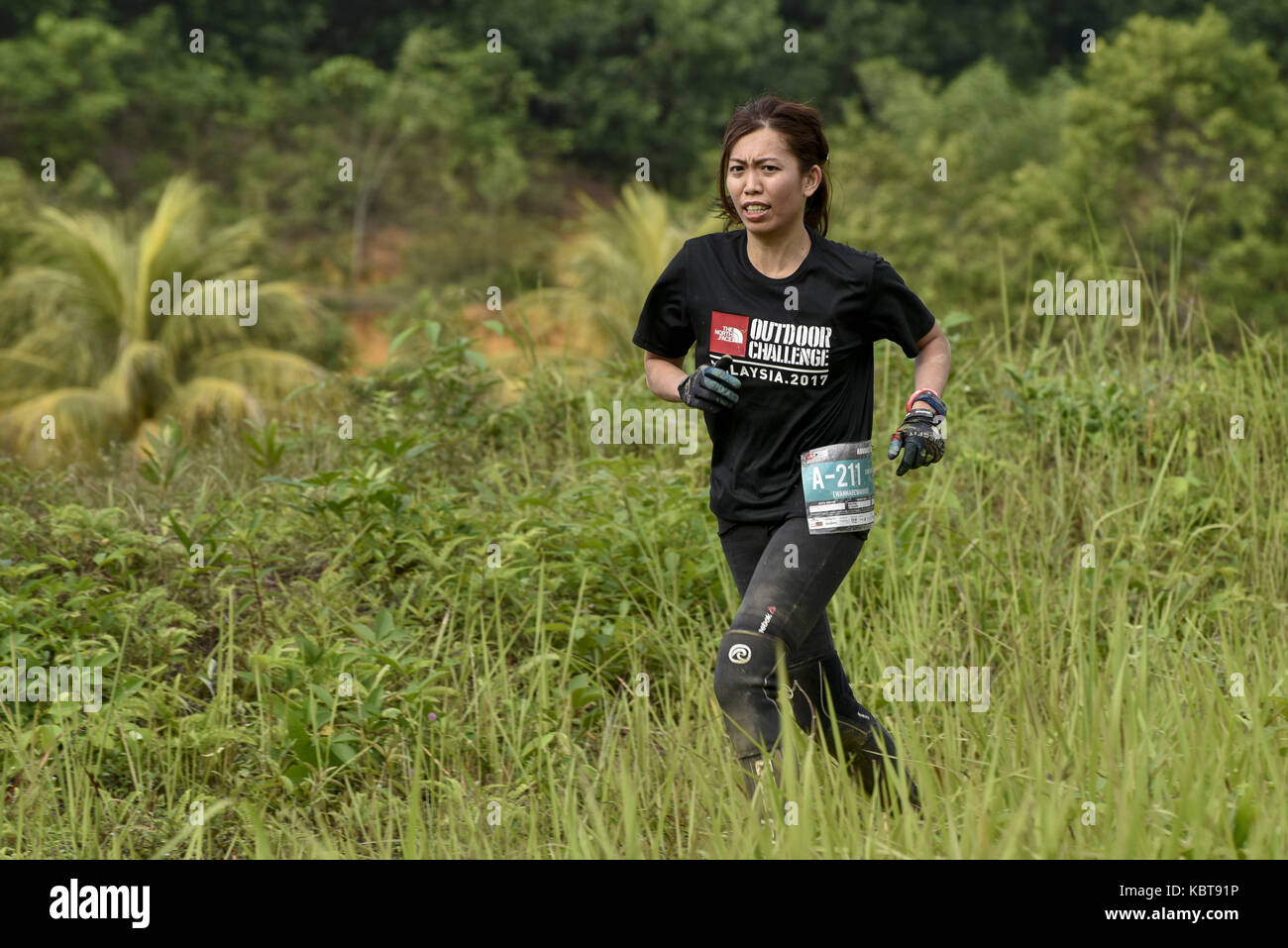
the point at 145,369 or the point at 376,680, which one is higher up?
the point at 145,369

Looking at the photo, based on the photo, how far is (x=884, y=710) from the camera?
12.9 ft

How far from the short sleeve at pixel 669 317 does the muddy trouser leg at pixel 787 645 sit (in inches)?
18.6

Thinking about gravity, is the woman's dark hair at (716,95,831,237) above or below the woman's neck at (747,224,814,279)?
above

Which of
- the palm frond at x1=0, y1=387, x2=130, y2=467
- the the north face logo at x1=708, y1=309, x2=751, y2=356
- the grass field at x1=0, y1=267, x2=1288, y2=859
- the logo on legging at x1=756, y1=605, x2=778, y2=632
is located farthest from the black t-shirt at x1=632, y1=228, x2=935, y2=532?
the palm frond at x1=0, y1=387, x2=130, y2=467

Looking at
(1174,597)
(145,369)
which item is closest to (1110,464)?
(1174,597)

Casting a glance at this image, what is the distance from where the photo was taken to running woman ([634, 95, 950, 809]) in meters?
3.01

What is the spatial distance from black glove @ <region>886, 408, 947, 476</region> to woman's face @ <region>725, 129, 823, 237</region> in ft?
1.86

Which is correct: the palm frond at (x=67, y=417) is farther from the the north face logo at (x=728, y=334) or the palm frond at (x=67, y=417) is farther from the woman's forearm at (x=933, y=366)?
the woman's forearm at (x=933, y=366)

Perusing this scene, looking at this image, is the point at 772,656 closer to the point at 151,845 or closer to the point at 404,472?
the point at 151,845

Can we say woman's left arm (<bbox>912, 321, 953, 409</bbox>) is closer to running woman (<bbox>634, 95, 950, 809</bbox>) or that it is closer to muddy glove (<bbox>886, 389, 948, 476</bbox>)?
running woman (<bbox>634, 95, 950, 809</bbox>)

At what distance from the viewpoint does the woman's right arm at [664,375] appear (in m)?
3.24

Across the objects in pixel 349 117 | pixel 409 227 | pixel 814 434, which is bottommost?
pixel 814 434

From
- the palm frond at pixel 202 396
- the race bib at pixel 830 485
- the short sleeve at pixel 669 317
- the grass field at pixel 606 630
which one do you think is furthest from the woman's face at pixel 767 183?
Answer: the palm frond at pixel 202 396

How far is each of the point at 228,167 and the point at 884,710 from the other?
37479mm
